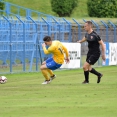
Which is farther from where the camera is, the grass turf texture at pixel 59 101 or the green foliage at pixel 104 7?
the green foliage at pixel 104 7

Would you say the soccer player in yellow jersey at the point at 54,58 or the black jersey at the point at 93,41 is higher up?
the black jersey at the point at 93,41

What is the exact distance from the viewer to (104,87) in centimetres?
1825

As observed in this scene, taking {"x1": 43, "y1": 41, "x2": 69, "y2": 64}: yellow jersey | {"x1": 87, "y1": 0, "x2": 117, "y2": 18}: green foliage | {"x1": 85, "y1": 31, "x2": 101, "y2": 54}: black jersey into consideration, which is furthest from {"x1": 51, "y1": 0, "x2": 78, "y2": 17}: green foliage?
{"x1": 85, "y1": 31, "x2": 101, "y2": 54}: black jersey

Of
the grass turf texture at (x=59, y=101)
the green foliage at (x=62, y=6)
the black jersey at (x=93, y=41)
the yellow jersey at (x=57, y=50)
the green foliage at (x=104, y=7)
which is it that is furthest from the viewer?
the green foliage at (x=62, y=6)

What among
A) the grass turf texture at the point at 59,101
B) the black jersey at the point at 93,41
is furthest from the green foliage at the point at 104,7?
the grass turf texture at the point at 59,101

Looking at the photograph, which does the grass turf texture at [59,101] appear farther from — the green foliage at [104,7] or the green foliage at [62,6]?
the green foliage at [62,6]

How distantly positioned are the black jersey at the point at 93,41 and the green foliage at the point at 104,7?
128ft

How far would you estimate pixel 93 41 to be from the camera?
64.1 ft

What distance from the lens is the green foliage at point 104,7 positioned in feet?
193

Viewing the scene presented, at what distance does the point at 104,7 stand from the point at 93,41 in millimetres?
39474

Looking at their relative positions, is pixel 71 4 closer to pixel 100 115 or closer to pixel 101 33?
pixel 101 33

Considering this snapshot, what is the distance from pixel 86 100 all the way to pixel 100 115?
9.12ft

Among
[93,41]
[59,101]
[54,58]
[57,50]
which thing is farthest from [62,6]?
[59,101]

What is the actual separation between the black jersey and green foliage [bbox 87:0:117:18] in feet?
128
